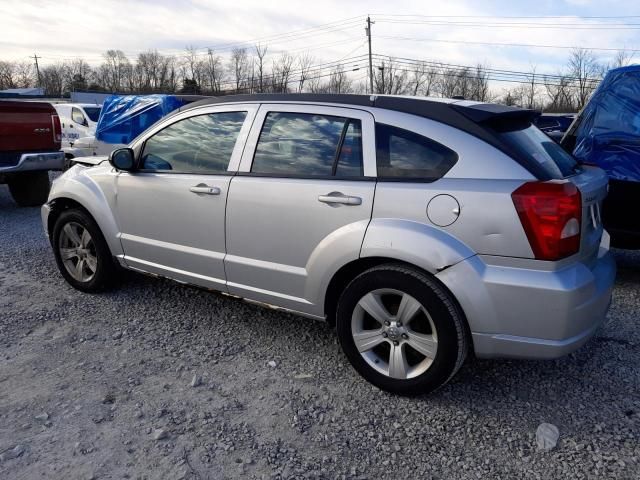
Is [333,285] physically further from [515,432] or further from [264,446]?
[515,432]

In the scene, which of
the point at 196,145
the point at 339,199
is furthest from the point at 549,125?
the point at 196,145

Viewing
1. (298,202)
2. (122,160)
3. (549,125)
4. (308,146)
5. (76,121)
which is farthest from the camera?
(76,121)

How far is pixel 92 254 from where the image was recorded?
4.49m

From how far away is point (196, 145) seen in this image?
378cm

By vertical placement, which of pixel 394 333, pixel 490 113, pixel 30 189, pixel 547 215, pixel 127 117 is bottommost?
pixel 394 333

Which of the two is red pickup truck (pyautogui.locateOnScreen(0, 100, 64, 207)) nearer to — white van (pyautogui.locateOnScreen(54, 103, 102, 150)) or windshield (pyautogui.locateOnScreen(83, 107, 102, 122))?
white van (pyautogui.locateOnScreen(54, 103, 102, 150))

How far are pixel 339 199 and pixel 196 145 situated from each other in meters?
1.33

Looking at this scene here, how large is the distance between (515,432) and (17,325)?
3.52 meters

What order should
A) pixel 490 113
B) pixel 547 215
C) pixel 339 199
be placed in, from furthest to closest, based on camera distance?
pixel 339 199 < pixel 490 113 < pixel 547 215

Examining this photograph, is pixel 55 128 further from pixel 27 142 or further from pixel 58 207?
pixel 58 207

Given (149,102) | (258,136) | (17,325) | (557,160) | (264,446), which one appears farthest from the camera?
(149,102)

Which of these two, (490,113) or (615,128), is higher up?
(490,113)

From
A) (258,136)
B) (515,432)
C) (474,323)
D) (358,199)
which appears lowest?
(515,432)

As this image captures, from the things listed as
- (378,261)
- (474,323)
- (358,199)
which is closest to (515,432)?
(474,323)
